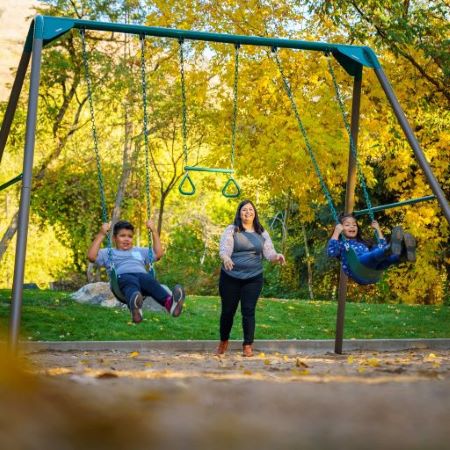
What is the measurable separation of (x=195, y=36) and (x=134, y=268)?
2.25 meters

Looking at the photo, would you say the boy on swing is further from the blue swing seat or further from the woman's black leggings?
the blue swing seat

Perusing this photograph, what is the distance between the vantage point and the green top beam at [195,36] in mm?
6871

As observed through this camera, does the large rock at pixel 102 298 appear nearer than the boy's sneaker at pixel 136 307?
No

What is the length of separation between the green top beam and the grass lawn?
3850 millimetres

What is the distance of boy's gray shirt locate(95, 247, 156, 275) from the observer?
7129mm

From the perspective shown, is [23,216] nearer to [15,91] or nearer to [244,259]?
[15,91]

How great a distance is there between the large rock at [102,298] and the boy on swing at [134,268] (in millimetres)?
4507

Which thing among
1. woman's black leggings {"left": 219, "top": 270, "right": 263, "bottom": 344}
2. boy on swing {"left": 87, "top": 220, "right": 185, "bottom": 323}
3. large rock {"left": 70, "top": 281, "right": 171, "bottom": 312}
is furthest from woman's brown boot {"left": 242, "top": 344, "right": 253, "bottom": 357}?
large rock {"left": 70, "top": 281, "right": 171, "bottom": 312}

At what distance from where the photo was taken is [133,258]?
23.8 ft

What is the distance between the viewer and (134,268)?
715 centimetres

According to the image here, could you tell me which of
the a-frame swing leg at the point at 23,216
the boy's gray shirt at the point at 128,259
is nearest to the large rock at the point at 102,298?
the boy's gray shirt at the point at 128,259

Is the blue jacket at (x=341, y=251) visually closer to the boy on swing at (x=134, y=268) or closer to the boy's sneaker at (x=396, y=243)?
the boy's sneaker at (x=396, y=243)

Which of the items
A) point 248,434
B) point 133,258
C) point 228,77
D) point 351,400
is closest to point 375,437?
point 248,434

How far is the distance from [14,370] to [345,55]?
6.85 metres
